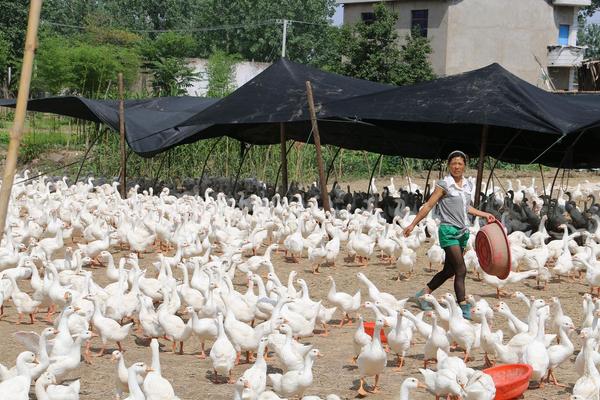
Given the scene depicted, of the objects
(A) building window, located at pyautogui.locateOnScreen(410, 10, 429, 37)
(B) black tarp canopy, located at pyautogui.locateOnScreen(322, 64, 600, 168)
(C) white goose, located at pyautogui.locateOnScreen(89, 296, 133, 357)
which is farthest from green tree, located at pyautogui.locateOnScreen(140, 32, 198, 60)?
(C) white goose, located at pyautogui.locateOnScreen(89, 296, 133, 357)

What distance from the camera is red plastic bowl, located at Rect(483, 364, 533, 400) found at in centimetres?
664

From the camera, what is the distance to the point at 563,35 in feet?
135

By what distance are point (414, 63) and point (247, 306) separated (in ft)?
90.8

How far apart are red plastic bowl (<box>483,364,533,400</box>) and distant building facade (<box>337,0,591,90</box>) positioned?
32.0 metres

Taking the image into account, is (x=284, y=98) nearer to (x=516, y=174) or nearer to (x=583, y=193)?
(x=583, y=193)

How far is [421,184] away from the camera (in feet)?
83.2

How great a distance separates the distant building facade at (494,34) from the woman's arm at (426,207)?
29.8 metres

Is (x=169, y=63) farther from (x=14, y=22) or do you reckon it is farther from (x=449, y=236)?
(x=449, y=236)

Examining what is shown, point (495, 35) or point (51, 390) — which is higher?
point (495, 35)

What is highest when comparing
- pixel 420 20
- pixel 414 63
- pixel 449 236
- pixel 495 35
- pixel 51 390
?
pixel 420 20

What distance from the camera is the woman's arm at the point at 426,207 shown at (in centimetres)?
879

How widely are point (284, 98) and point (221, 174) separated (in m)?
7.76

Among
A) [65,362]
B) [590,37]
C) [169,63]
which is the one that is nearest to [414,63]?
[169,63]

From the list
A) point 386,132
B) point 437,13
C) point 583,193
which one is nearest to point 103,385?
point 386,132
